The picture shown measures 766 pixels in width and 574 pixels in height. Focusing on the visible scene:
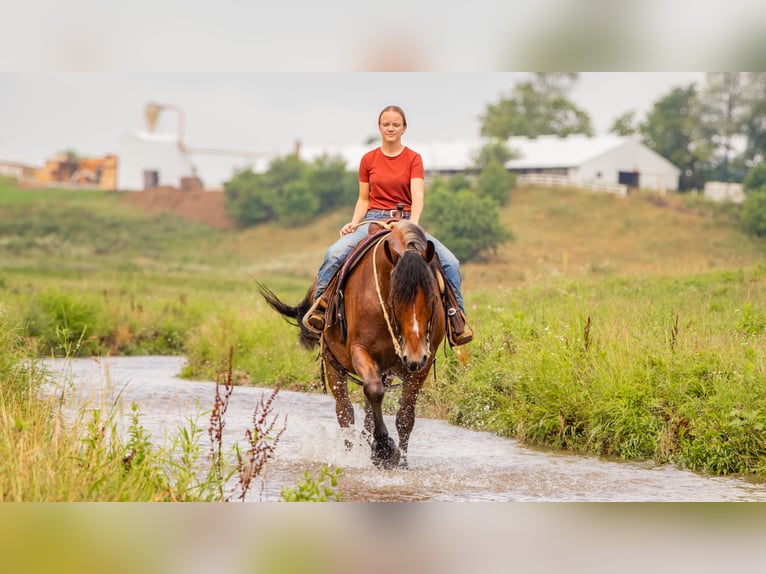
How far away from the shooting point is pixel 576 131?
78.4 metres

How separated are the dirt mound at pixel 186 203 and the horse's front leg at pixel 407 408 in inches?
2205

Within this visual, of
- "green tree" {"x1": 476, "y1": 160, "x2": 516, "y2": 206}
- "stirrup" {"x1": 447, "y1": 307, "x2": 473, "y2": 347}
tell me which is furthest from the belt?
"green tree" {"x1": 476, "y1": 160, "x2": 516, "y2": 206}

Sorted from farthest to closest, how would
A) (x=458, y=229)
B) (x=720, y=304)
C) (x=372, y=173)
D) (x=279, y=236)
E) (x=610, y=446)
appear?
(x=279, y=236), (x=458, y=229), (x=720, y=304), (x=610, y=446), (x=372, y=173)

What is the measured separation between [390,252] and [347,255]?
1.38 m

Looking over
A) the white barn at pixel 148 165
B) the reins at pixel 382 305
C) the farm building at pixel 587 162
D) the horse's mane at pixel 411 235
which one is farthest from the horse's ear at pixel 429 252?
the white barn at pixel 148 165

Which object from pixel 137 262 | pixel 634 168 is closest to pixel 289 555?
pixel 137 262

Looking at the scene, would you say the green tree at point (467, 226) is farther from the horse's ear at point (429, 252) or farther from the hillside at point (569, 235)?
the horse's ear at point (429, 252)

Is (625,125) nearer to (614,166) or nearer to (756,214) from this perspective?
(614,166)

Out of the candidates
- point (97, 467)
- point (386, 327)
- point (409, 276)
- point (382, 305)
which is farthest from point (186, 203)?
point (97, 467)

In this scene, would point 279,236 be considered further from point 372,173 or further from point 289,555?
point 289,555

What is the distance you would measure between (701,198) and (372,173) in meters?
52.1

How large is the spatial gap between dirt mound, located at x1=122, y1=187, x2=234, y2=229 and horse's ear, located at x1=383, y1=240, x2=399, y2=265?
186 ft

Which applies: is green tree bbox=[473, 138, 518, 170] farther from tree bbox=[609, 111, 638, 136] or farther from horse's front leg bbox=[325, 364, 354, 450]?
horse's front leg bbox=[325, 364, 354, 450]

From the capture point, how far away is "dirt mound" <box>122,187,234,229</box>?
6650 centimetres
